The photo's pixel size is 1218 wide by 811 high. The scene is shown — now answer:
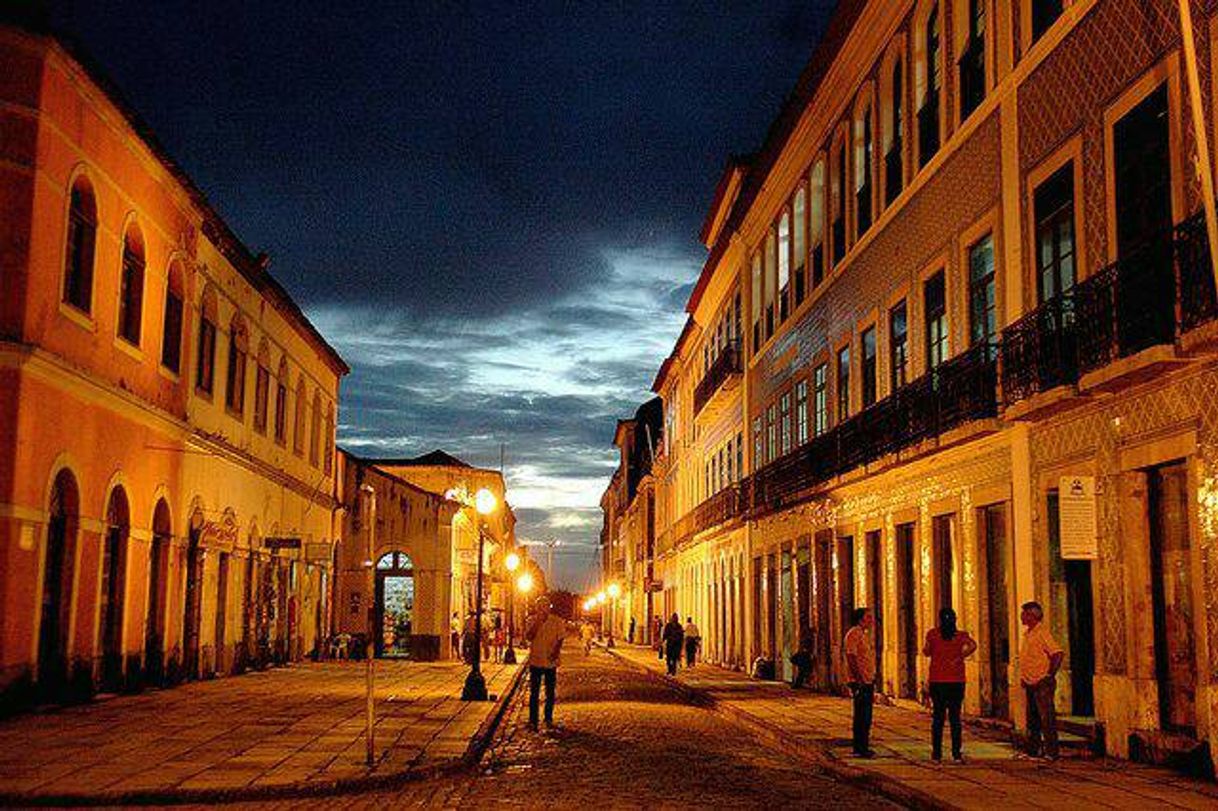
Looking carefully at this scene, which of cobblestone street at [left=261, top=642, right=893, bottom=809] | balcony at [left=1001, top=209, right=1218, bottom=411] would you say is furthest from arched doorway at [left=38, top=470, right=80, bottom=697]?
balcony at [left=1001, top=209, right=1218, bottom=411]

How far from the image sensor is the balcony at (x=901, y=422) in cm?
1828

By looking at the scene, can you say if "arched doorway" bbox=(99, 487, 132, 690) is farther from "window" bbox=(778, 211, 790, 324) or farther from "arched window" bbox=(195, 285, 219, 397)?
"window" bbox=(778, 211, 790, 324)

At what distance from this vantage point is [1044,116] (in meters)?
16.6

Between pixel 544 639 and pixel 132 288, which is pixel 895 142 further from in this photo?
pixel 132 288

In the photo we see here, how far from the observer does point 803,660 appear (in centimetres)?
2845

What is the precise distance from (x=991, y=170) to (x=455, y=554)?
31319 mm

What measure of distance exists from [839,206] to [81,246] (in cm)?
1419

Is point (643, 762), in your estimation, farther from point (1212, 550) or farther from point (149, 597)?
point (149, 597)

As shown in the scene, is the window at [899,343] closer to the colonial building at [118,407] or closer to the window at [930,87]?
the window at [930,87]

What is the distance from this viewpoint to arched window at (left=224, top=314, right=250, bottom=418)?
98.7 feet

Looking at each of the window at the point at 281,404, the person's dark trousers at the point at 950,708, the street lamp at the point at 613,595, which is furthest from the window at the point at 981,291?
the street lamp at the point at 613,595

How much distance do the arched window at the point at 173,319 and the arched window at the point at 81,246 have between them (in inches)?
167

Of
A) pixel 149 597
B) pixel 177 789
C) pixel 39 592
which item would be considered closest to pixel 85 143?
pixel 39 592

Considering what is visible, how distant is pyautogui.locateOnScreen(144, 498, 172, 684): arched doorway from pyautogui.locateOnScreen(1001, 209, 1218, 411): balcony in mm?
14801
